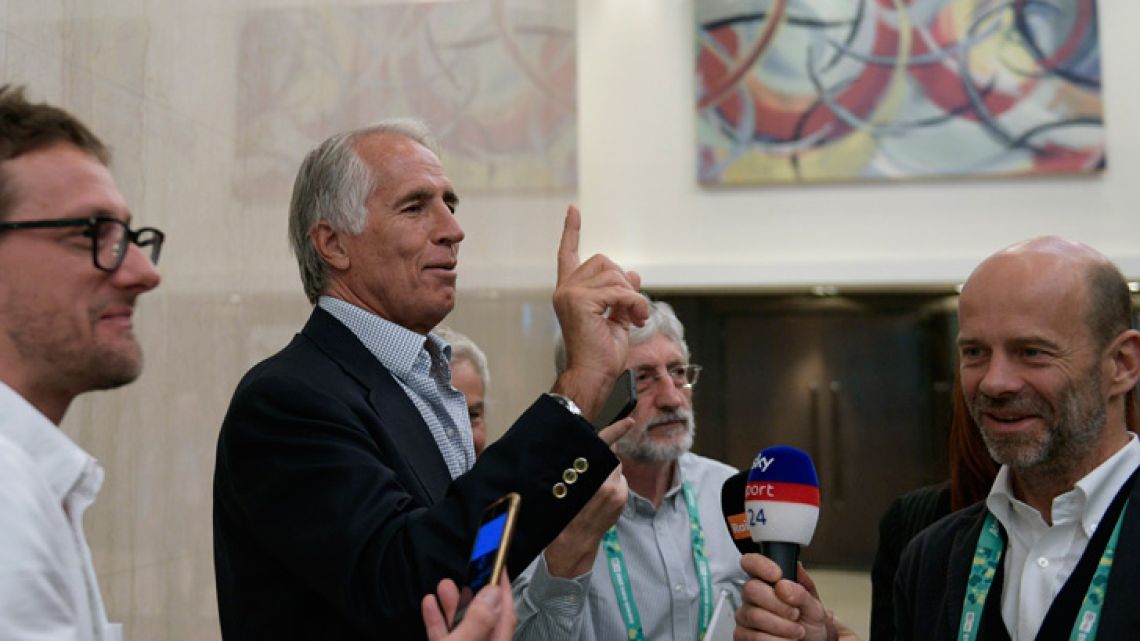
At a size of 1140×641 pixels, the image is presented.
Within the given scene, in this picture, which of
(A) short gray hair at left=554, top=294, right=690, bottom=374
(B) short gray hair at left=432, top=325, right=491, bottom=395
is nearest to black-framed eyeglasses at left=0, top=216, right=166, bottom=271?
(A) short gray hair at left=554, top=294, right=690, bottom=374

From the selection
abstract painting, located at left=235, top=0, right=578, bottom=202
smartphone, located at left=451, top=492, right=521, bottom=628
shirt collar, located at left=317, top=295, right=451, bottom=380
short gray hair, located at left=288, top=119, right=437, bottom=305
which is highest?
abstract painting, located at left=235, top=0, right=578, bottom=202

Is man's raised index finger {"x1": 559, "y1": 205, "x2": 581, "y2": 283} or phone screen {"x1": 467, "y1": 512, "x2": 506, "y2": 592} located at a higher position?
man's raised index finger {"x1": 559, "y1": 205, "x2": 581, "y2": 283}

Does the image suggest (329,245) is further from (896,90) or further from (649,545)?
(896,90)

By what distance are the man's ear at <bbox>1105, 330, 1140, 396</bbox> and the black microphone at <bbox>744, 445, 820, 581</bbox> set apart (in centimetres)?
58

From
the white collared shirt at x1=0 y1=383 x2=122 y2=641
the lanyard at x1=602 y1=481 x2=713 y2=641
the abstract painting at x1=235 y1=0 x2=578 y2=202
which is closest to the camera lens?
the white collared shirt at x1=0 y1=383 x2=122 y2=641

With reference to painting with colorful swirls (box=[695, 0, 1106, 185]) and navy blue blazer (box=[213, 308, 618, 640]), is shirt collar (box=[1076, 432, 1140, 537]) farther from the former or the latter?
painting with colorful swirls (box=[695, 0, 1106, 185])

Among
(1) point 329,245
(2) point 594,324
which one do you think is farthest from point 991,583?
(1) point 329,245

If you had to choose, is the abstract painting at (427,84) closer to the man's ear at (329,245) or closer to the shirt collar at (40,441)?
the man's ear at (329,245)

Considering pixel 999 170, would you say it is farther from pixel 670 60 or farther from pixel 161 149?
pixel 161 149

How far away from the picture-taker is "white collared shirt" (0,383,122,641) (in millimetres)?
1096

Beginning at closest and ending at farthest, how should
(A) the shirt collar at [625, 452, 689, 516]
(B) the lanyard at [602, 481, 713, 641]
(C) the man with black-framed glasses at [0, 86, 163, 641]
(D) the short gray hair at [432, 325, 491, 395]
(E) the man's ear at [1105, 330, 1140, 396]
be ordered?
(C) the man with black-framed glasses at [0, 86, 163, 641] < (E) the man's ear at [1105, 330, 1140, 396] < (B) the lanyard at [602, 481, 713, 641] < (A) the shirt collar at [625, 452, 689, 516] < (D) the short gray hair at [432, 325, 491, 395]

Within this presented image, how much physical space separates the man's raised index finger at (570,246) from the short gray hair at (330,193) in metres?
0.35

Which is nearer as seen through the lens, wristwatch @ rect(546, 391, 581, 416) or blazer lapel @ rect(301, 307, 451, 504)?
wristwatch @ rect(546, 391, 581, 416)

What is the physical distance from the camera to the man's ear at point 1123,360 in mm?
2064
